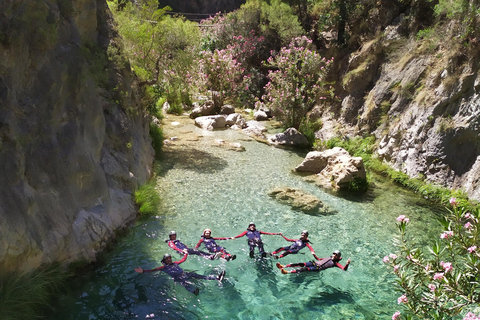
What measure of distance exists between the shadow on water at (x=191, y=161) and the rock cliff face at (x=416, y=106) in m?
8.30

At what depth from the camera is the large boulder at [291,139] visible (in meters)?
20.8

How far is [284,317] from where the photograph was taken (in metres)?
6.78

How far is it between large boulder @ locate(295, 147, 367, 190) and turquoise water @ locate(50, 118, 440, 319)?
2.64 feet

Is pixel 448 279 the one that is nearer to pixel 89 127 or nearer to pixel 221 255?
pixel 221 255

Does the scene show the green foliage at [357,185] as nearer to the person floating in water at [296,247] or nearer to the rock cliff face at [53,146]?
the person floating in water at [296,247]

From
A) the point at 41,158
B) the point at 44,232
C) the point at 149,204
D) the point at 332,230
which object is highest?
the point at 41,158

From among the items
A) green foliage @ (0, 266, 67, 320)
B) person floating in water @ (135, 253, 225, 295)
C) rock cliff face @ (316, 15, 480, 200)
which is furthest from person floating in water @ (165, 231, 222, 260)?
rock cliff face @ (316, 15, 480, 200)

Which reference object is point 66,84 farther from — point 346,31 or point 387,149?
point 346,31

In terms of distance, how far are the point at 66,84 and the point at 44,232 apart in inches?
135

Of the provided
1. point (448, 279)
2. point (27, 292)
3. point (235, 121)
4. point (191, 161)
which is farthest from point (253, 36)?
point (448, 279)

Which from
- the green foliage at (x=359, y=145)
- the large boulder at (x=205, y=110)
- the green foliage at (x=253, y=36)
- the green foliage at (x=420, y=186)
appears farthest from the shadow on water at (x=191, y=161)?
the green foliage at (x=253, y=36)

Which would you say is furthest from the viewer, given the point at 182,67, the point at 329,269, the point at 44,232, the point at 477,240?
the point at 182,67

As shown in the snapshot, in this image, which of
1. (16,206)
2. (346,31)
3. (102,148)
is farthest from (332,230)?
(346,31)

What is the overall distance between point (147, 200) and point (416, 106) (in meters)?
13.1
